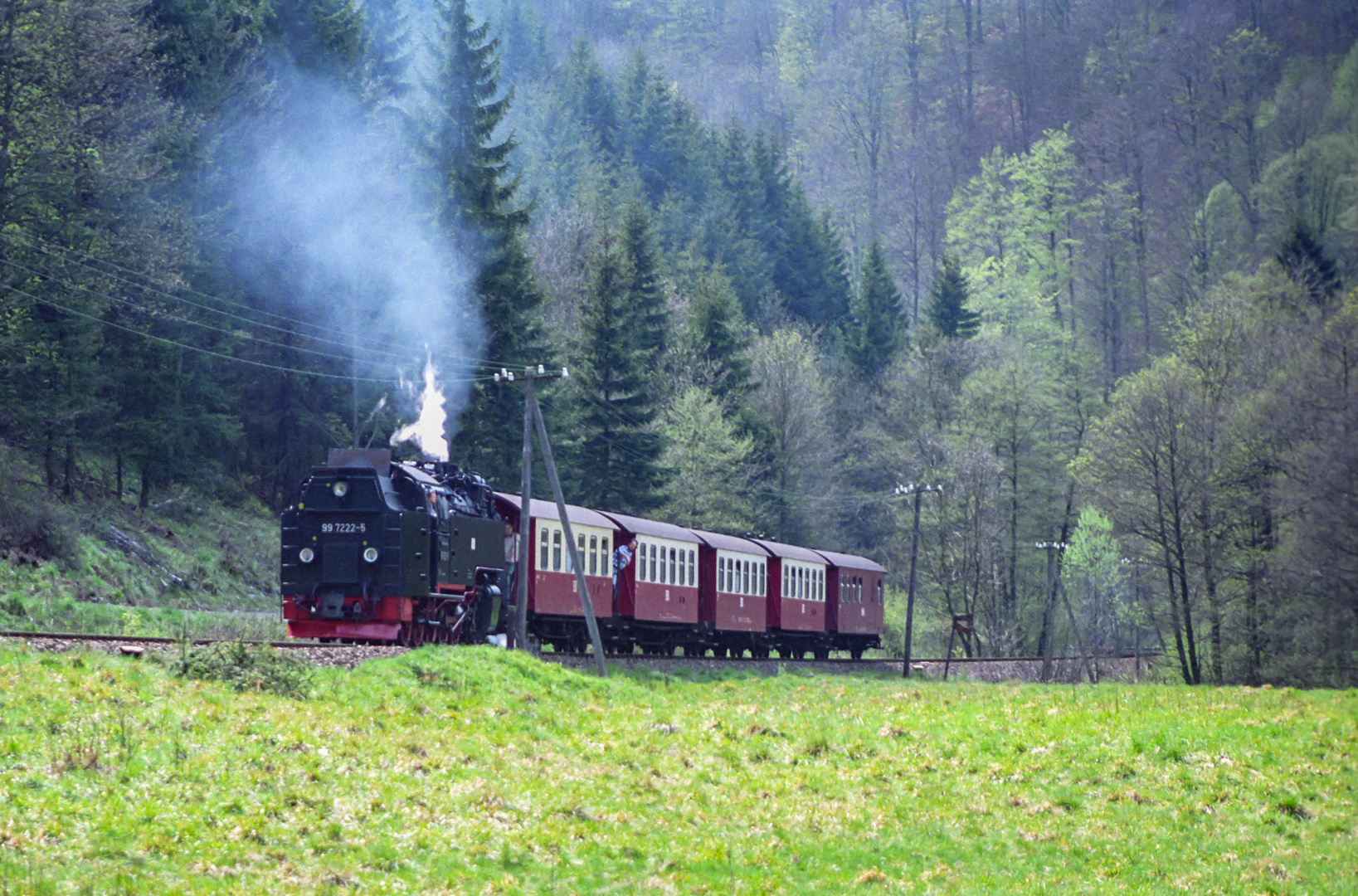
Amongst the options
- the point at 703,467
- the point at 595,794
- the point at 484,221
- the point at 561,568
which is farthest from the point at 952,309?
the point at 595,794

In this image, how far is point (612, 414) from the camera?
50812 millimetres

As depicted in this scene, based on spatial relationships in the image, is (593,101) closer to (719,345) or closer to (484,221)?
(719,345)

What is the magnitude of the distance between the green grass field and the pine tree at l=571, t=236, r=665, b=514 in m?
28.0

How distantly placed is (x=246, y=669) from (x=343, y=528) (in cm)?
605

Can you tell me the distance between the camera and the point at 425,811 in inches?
503

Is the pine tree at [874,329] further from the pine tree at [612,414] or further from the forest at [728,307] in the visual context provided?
the pine tree at [612,414]

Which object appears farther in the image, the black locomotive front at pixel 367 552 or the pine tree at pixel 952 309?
the pine tree at pixel 952 309

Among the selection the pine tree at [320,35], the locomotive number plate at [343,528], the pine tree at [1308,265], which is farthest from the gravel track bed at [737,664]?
the pine tree at [320,35]

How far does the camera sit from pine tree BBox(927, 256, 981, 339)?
265 ft

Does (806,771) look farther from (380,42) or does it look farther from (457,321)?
(380,42)

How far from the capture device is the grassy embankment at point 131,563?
28156 millimetres

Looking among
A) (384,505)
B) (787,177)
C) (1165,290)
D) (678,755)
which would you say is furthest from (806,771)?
(787,177)

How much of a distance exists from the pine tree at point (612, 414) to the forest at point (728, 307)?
0.47ft

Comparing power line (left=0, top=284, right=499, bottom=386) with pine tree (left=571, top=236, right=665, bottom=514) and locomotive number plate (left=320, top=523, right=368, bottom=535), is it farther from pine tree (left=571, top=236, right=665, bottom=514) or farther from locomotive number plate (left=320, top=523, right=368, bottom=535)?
locomotive number plate (left=320, top=523, right=368, bottom=535)
